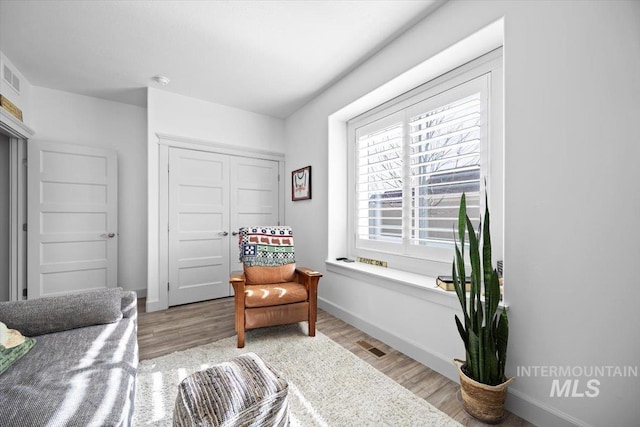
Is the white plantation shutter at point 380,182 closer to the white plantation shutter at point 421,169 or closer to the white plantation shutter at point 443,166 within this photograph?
the white plantation shutter at point 421,169

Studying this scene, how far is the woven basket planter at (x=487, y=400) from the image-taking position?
141 cm

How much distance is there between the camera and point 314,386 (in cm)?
174

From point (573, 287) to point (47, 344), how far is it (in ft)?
8.63

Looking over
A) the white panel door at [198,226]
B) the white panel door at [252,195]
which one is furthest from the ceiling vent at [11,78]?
the white panel door at [252,195]

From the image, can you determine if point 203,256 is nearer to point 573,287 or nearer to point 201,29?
point 201,29

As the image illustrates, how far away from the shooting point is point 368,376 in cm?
184

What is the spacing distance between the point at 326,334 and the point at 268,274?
2.63 feet

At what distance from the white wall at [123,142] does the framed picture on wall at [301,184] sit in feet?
6.61

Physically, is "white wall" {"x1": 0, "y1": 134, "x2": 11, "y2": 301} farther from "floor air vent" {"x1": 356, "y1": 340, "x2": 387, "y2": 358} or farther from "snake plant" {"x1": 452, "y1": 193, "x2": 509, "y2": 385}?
"snake plant" {"x1": 452, "y1": 193, "x2": 509, "y2": 385}

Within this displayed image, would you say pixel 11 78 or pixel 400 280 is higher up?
pixel 11 78

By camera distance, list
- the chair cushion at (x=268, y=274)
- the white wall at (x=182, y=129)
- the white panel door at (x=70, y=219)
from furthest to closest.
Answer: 1. the white wall at (x=182, y=129)
2. the white panel door at (x=70, y=219)
3. the chair cushion at (x=268, y=274)

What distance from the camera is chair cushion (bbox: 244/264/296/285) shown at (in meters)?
2.67
